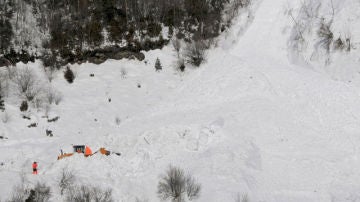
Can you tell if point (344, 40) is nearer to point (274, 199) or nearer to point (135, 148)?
point (274, 199)

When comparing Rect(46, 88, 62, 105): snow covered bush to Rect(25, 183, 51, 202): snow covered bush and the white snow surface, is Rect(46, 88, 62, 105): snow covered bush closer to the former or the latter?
the white snow surface

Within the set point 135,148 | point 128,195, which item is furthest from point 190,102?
point 128,195

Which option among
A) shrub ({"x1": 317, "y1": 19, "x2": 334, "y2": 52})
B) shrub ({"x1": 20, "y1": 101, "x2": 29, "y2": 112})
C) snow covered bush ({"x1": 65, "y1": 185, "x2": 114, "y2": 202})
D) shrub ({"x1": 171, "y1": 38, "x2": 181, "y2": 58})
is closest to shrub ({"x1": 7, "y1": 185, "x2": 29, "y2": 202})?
snow covered bush ({"x1": 65, "y1": 185, "x2": 114, "y2": 202})

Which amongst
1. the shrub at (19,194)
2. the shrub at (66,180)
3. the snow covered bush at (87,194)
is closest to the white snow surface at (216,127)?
the shrub at (66,180)

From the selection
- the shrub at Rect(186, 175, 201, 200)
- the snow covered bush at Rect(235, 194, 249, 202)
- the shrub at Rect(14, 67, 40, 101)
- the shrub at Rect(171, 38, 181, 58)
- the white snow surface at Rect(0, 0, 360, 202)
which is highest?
the shrub at Rect(171, 38, 181, 58)

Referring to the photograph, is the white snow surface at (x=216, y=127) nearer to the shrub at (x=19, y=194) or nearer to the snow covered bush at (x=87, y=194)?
the shrub at (x=19, y=194)
